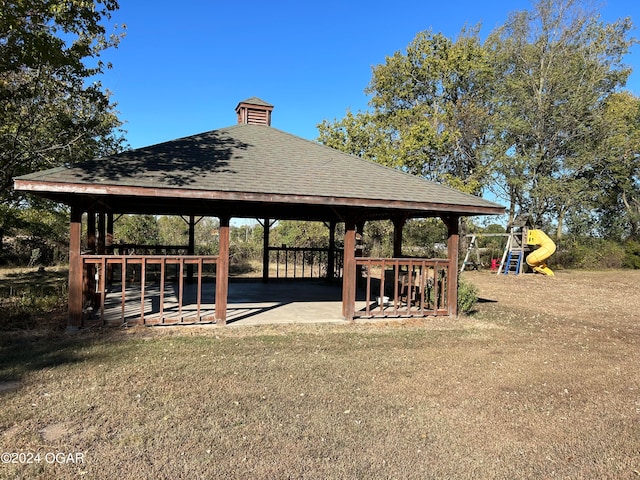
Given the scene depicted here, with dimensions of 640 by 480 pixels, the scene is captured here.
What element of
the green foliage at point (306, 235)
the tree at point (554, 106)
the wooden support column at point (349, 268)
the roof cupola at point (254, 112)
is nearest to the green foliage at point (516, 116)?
the tree at point (554, 106)

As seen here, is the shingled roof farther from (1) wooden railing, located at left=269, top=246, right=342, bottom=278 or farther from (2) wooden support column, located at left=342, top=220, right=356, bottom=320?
(1) wooden railing, located at left=269, top=246, right=342, bottom=278

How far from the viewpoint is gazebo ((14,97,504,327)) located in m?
6.27

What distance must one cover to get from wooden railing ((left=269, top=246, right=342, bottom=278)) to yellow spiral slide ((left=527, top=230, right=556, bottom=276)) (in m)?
8.94

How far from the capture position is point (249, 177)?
7.08m

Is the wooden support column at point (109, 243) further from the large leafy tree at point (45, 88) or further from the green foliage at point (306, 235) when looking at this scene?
the green foliage at point (306, 235)

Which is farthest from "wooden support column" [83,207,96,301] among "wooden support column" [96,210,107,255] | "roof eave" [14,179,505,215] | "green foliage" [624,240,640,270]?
"green foliage" [624,240,640,270]

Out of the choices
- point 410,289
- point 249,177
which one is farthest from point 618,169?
point 249,177

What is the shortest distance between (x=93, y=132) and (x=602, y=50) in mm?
23670

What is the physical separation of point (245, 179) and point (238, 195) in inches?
22.3

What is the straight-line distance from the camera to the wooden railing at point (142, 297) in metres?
6.54

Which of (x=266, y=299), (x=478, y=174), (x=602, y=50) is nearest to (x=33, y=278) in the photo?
(x=266, y=299)

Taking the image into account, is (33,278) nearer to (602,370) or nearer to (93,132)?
(93,132)

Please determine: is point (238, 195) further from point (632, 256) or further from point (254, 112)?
point (632, 256)

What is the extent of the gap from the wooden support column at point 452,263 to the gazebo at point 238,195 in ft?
0.06
